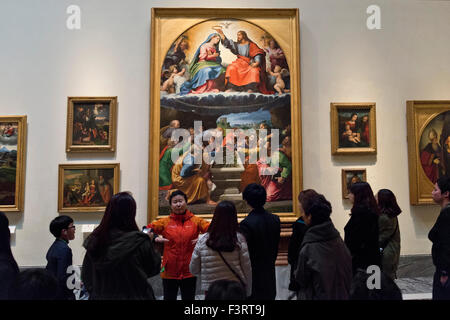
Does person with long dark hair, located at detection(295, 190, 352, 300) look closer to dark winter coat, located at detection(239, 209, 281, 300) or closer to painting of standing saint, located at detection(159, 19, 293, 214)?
dark winter coat, located at detection(239, 209, 281, 300)

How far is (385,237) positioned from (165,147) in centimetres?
476

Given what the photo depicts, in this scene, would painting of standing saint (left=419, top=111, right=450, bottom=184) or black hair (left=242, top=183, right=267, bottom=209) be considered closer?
black hair (left=242, top=183, right=267, bottom=209)

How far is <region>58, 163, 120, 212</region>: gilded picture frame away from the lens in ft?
26.9

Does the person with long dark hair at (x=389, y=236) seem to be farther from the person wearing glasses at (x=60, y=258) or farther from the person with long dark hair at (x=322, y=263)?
the person wearing glasses at (x=60, y=258)

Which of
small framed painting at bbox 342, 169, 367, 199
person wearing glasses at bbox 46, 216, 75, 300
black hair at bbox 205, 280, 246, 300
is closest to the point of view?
black hair at bbox 205, 280, 246, 300

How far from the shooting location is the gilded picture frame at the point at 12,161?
8180 mm

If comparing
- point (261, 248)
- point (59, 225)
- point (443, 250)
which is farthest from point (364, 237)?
point (59, 225)

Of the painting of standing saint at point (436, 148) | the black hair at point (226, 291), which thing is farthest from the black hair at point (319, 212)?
the painting of standing saint at point (436, 148)

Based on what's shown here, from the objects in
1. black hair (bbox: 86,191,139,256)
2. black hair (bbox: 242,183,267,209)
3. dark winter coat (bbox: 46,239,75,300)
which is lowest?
dark winter coat (bbox: 46,239,75,300)

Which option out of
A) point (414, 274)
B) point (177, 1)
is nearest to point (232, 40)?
point (177, 1)

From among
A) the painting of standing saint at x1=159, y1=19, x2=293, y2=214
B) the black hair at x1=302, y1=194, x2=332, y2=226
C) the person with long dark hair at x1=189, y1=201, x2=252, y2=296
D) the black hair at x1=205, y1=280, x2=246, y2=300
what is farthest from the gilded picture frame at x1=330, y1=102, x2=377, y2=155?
the black hair at x1=205, y1=280, x2=246, y2=300

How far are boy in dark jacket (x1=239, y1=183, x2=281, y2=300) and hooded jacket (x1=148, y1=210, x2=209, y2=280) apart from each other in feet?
3.69

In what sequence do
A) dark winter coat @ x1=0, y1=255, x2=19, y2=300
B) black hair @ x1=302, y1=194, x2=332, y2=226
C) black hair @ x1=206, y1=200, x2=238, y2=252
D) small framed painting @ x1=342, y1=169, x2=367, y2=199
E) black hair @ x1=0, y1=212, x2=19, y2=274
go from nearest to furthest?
dark winter coat @ x1=0, y1=255, x2=19, y2=300 < black hair @ x1=0, y1=212, x2=19, y2=274 < black hair @ x1=302, y1=194, x2=332, y2=226 < black hair @ x1=206, y1=200, x2=238, y2=252 < small framed painting @ x1=342, y1=169, x2=367, y2=199

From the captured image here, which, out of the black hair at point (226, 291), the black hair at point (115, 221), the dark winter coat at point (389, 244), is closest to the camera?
the black hair at point (226, 291)
